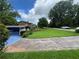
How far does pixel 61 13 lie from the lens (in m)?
83.1

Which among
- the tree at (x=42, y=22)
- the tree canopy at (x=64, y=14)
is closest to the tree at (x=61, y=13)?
the tree canopy at (x=64, y=14)

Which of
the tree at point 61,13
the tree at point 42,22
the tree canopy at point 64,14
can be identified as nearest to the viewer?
the tree at point 42,22

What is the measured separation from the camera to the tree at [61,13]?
80375mm

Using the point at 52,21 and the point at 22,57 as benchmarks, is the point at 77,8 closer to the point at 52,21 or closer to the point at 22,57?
the point at 52,21

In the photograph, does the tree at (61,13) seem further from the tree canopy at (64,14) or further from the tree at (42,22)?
the tree at (42,22)

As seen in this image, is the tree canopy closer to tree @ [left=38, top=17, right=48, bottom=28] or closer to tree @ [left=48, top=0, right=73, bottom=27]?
tree @ [left=48, top=0, right=73, bottom=27]

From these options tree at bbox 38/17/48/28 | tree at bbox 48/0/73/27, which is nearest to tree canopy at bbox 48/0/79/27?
tree at bbox 48/0/73/27

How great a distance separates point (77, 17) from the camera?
74.5 meters

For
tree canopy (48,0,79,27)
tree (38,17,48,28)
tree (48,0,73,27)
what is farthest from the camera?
tree (48,0,73,27)

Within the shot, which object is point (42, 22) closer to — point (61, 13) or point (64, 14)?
point (61, 13)

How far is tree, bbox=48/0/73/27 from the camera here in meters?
80.4

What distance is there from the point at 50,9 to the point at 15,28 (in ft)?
100

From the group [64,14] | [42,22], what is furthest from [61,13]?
[42,22]

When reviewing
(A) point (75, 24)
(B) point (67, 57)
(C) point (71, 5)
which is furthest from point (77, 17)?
(B) point (67, 57)
